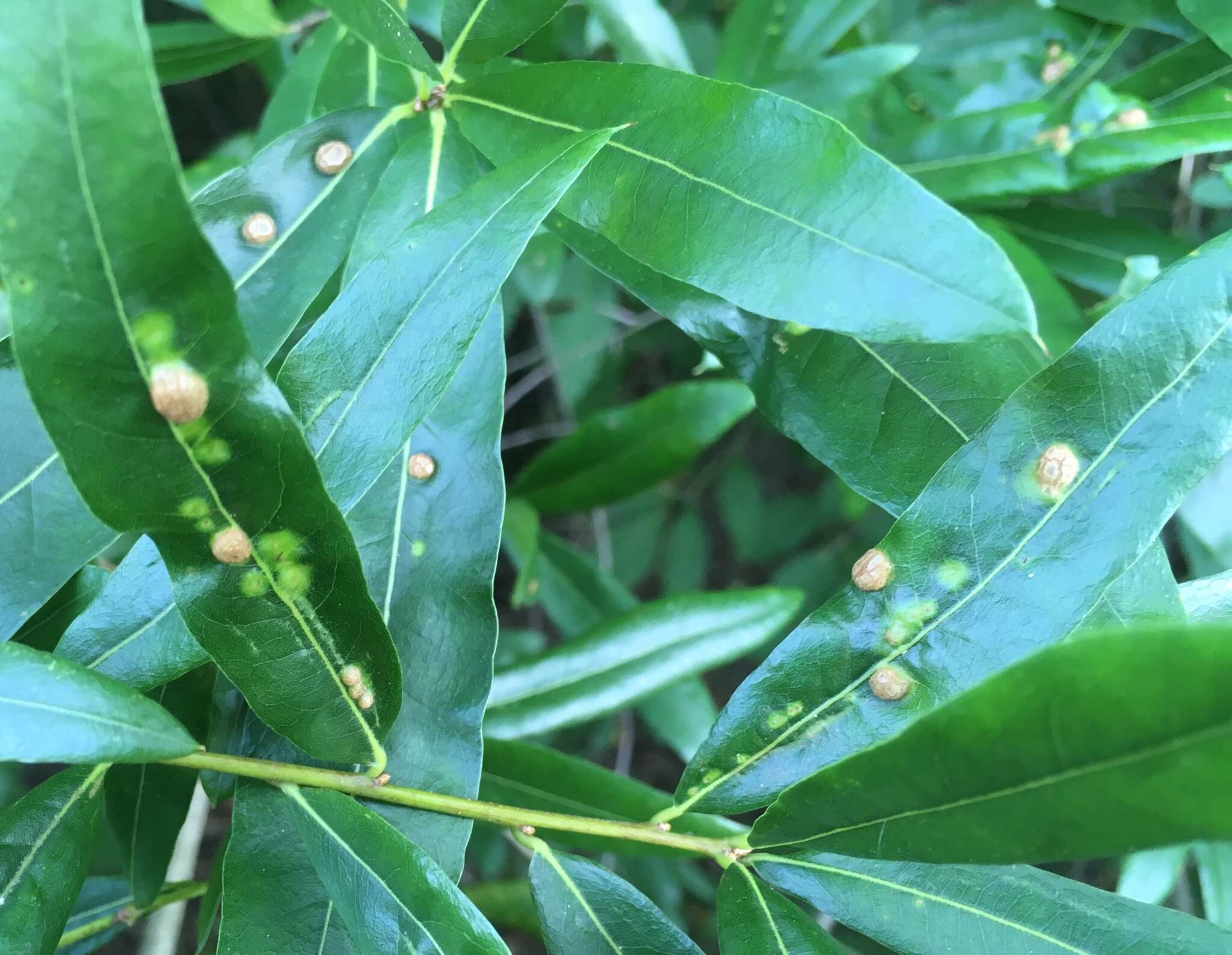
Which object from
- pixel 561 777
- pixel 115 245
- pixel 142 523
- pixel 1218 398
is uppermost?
pixel 115 245

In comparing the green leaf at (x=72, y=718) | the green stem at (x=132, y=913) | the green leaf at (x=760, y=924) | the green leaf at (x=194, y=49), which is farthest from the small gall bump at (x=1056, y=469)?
the green leaf at (x=194, y=49)

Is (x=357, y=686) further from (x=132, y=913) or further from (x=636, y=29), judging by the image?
(x=636, y=29)

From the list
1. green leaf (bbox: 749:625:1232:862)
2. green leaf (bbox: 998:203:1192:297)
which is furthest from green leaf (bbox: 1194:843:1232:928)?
green leaf (bbox: 749:625:1232:862)

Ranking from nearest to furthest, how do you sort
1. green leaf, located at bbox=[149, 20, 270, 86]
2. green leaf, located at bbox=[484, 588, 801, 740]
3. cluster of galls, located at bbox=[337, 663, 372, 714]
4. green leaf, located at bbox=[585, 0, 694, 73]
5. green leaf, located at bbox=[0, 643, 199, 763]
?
1. green leaf, located at bbox=[0, 643, 199, 763]
2. cluster of galls, located at bbox=[337, 663, 372, 714]
3. green leaf, located at bbox=[585, 0, 694, 73]
4. green leaf, located at bbox=[484, 588, 801, 740]
5. green leaf, located at bbox=[149, 20, 270, 86]

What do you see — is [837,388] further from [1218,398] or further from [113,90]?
[113,90]

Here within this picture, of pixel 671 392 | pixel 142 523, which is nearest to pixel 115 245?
pixel 142 523

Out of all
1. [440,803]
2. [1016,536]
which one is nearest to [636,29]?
[1016,536]

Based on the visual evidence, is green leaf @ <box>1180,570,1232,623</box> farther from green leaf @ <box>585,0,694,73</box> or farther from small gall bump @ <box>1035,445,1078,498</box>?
green leaf @ <box>585,0,694,73</box>
